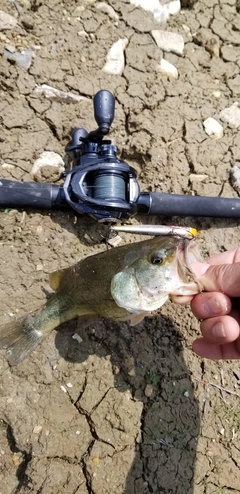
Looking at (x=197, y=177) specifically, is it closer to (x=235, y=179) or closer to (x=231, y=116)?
(x=235, y=179)

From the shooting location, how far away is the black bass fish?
244cm

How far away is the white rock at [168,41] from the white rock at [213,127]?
2.45ft

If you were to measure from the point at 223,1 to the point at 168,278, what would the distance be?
3389mm

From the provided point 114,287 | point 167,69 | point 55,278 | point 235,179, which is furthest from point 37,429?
point 167,69

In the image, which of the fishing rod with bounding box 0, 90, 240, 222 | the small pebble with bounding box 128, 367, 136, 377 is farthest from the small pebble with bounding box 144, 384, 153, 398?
the fishing rod with bounding box 0, 90, 240, 222

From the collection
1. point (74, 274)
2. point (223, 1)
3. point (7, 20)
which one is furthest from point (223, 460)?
point (223, 1)

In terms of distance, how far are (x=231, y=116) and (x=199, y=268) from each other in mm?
2041

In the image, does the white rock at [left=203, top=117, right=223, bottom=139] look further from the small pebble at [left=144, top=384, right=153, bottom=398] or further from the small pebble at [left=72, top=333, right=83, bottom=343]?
the small pebble at [left=144, top=384, right=153, bottom=398]

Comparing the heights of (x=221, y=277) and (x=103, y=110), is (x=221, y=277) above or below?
below

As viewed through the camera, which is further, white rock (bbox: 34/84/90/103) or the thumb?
white rock (bbox: 34/84/90/103)

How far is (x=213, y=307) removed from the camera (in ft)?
8.21

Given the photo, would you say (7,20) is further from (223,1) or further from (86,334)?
(86,334)

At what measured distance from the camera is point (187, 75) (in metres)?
4.07

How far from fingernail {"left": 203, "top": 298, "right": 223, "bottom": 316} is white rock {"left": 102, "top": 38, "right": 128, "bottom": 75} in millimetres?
2359
